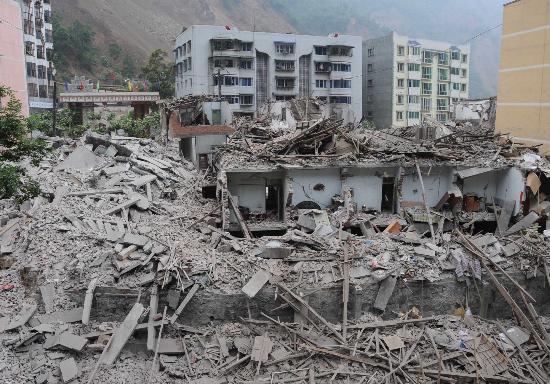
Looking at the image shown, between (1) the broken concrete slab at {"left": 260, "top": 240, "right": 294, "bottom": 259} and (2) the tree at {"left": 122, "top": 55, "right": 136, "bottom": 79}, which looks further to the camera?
(2) the tree at {"left": 122, "top": 55, "right": 136, "bottom": 79}

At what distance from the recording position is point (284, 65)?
164ft

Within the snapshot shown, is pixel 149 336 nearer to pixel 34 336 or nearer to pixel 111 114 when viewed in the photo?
pixel 34 336

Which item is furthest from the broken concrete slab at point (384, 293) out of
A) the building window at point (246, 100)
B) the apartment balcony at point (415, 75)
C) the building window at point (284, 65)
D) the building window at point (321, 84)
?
the apartment balcony at point (415, 75)

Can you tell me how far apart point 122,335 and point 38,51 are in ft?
133

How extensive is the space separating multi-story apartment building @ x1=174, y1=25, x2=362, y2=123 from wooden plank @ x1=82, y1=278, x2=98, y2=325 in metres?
37.0

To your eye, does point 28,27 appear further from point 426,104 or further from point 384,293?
point 426,104

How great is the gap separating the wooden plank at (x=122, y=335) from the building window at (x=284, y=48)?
42.9 m

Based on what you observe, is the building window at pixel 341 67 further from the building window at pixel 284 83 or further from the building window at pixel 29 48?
the building window at pixel 29 48

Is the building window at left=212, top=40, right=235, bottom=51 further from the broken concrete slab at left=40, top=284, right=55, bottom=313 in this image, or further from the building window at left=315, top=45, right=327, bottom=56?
the broken concrete slab at left=40, top=284, right=55, bottom=313

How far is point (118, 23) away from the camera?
8056cm

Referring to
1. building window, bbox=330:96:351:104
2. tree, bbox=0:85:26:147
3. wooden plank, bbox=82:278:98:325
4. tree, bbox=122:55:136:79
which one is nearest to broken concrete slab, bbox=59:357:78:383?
wooden plank, bbox=82:278:98:325

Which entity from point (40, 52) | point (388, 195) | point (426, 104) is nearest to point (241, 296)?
point (388, 195)

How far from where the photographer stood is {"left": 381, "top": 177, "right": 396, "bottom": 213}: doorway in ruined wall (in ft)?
65.2

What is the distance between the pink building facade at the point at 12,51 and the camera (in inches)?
979
